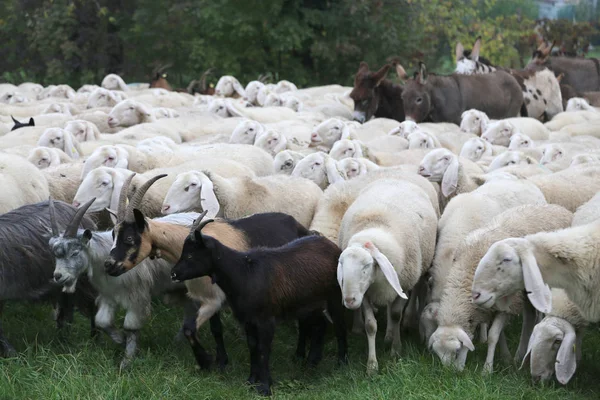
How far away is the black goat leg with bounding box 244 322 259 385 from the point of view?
249 inches

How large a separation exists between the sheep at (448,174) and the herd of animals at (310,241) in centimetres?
1

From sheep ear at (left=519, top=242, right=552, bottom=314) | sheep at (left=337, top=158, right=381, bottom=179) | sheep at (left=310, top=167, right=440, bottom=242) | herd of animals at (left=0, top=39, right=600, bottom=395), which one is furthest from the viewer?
sheep at (left=337, top=158, right=381, bottom=179)

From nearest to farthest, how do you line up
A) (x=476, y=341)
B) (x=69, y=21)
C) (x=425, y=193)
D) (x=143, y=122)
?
(x=476, y=341)
(x=425, y=193)
(x=143, y=122)
(x=69, y=21)

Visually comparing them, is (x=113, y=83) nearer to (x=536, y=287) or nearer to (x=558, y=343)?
(x=558, y=343)

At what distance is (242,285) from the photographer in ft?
20.6

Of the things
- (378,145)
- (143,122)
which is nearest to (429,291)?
(378,145)

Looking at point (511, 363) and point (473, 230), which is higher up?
point (473, 230)

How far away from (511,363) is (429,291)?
1031mm

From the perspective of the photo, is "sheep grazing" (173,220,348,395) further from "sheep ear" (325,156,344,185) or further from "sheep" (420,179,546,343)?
"sheep ear" (325,156,344,185)

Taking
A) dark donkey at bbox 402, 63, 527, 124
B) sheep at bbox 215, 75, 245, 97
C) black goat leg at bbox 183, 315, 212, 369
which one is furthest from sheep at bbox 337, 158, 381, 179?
sheep at bbox 215, 75, 245, 97

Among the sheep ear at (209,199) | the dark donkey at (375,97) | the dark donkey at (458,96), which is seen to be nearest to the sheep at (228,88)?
the dark donkey at (375,97)

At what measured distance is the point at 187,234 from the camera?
21.9 ft

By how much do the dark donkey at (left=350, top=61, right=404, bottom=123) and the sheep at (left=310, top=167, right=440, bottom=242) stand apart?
7.17 meters

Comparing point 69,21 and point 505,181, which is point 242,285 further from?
point 69,21
